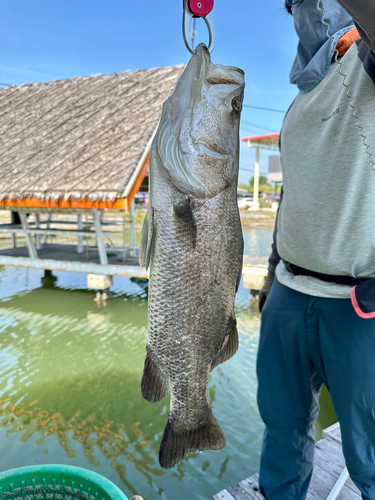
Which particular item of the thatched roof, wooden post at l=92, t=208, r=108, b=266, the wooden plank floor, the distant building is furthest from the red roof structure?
the wooden plank floor

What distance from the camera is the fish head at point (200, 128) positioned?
120cm

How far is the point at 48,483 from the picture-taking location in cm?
187

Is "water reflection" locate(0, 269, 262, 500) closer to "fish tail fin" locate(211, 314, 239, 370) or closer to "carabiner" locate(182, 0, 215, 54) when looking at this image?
"fish tail fin" locate(211, 314, 239, 370)

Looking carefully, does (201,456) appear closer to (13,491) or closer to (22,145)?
(13,491)

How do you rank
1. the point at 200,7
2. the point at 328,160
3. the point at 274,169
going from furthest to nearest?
the point at 274,169 → the point at 328,160 → the point at 200,7

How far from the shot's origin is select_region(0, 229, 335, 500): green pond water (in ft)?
10.4

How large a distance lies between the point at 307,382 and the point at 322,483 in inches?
45.7

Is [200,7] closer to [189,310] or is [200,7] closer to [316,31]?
[316,31]

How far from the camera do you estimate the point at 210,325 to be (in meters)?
1.26

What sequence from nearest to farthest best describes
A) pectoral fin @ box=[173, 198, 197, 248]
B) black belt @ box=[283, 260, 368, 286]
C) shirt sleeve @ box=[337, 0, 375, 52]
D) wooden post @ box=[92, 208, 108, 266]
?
shirt sleeve @ box=[337, 0, 375, 52] < pectoral fin @ box=[173, 198, 197, 248] < black belt @ box=[283, 260, 368, 286] < wooden post @ box=[92, 208, 108, 266]

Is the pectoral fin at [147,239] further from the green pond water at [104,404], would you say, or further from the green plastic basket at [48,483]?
the green pond water at [104,404]

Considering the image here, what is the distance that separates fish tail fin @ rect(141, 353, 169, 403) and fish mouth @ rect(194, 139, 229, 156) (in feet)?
2.41

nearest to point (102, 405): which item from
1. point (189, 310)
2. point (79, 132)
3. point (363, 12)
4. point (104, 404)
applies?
point (104, 404)

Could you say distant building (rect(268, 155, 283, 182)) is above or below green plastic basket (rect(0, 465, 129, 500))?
above
